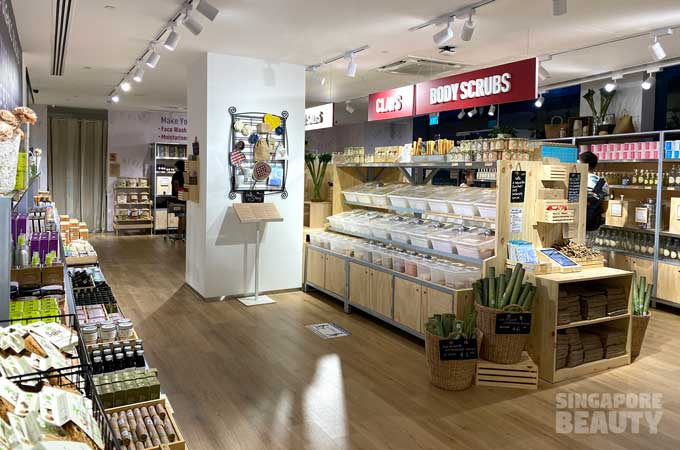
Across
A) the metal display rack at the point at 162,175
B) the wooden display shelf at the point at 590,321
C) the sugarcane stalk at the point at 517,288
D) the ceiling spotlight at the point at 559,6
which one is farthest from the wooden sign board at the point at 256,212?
the metal display rack at the point at 162,175

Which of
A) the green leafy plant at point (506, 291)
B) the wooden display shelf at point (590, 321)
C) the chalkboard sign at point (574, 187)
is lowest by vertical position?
the wooden display shelf at point (590, 321)

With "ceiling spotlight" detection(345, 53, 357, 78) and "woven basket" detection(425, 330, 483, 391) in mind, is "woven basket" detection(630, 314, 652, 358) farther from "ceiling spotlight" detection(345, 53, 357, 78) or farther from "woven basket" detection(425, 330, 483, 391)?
"ceiling spotlight" detection(345, 53, 357, 78)

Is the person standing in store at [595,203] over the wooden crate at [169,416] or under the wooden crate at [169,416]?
over

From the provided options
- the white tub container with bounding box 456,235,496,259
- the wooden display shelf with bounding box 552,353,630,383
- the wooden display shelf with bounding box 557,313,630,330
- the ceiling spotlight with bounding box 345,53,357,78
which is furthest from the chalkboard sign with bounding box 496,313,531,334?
the ceiling spotlight with bounding box 345,53,357,78

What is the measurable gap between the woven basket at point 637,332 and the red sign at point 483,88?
2.10 metres

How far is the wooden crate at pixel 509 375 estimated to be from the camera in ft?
13.6

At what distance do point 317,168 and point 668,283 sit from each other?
14.6ft

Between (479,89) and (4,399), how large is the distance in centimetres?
419

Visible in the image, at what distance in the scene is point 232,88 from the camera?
257 inches

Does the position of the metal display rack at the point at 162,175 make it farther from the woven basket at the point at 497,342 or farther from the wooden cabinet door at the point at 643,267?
the woven basket at the point at 497,342

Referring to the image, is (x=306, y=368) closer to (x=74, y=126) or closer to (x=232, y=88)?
(x=232, y=88)

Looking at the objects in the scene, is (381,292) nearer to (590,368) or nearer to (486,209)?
(486,209)

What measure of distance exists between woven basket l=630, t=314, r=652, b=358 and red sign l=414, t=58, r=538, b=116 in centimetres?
210

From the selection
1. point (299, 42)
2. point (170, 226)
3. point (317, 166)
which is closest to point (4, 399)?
point (299, 42)
